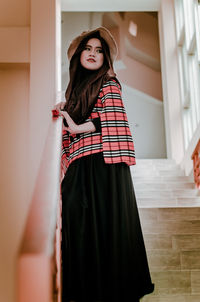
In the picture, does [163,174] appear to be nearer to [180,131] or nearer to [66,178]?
[180,131]

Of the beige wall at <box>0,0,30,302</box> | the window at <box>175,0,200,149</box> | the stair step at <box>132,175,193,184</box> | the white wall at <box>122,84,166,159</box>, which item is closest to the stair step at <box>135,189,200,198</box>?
the stair step at <box>132,175,193,184</box>

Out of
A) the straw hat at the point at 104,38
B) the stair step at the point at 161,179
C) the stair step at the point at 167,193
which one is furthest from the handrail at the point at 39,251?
the stair step at the point at 161,179

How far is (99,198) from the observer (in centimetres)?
181

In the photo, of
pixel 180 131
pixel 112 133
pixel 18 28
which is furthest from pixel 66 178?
pixel 180 131

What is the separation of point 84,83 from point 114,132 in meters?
0.46

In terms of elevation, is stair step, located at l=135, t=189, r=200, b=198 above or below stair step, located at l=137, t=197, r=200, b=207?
above

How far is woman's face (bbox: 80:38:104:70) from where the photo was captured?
7.23 ft

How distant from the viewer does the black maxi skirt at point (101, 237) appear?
1.65m

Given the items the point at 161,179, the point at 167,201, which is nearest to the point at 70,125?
the point at 167,201

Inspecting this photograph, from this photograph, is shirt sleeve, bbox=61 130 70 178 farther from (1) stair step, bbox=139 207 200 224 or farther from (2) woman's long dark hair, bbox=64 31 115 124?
(1) stair step, bbox=139 207 200 224

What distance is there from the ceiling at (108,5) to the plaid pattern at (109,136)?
95.0 inches

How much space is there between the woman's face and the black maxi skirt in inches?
24.7

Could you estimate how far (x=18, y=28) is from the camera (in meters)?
3.23

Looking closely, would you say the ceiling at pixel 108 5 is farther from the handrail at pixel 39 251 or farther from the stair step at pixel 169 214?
the handrail at pixel 39 251
